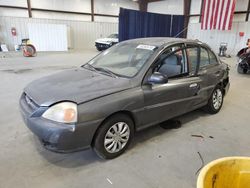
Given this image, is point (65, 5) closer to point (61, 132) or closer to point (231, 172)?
point (61, 132)

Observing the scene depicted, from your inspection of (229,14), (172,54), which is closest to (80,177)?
(172,54)

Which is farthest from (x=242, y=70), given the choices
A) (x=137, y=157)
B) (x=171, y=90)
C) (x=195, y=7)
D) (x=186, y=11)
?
(x=186, y=11)

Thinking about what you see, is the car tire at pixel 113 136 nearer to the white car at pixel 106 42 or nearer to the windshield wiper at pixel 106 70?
the windshield wiper at pixel 106 70

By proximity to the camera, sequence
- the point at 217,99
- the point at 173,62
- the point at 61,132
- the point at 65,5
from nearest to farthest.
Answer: the point at 61,132 < the point at 173,62 < the point at 217,99 < the point at 65,5

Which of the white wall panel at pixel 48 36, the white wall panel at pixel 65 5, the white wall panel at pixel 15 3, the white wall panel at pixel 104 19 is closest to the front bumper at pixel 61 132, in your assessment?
the white wall panel at pixel 48 36

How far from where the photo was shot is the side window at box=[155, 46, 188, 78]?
2.69m

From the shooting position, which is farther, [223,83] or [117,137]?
[223,83]

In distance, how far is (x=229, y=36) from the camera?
13.3 metres

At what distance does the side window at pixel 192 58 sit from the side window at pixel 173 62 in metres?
0.09

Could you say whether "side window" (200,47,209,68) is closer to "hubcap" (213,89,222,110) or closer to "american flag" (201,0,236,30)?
"hubcap" (213,89,222,110)

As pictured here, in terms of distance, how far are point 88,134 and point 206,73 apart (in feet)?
7.08

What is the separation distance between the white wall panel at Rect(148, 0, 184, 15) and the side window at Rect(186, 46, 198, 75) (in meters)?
14.4

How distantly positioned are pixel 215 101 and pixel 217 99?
0.23ft

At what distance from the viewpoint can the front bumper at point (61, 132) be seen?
1.91 meters
